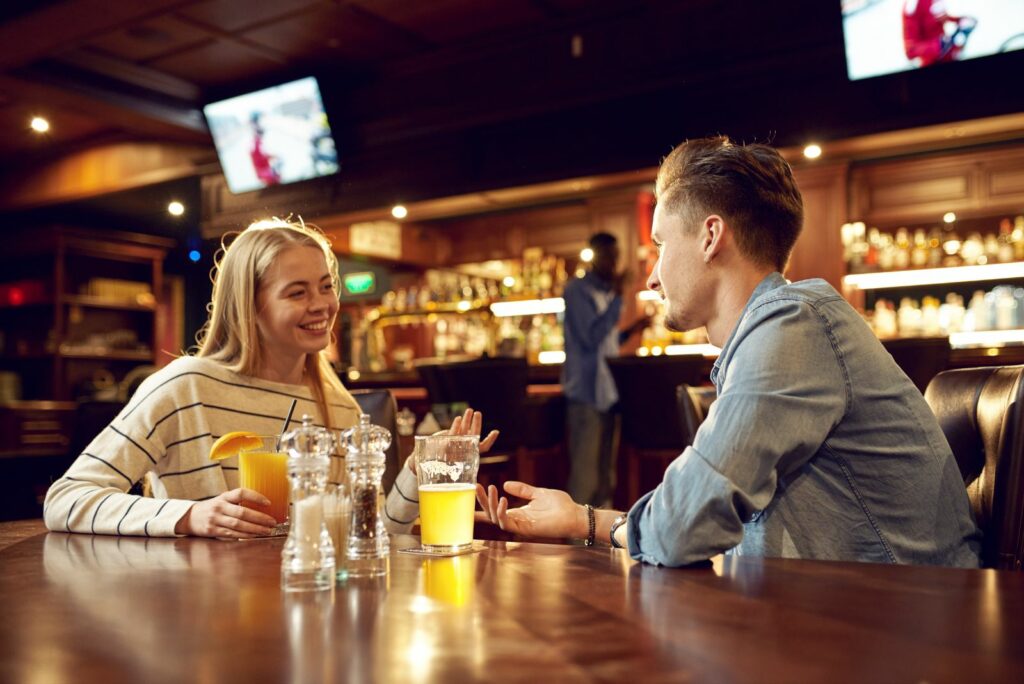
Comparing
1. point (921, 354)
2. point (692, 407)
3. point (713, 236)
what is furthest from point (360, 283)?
point (713, 236)

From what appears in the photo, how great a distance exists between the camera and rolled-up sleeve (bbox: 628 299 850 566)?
0.99 m

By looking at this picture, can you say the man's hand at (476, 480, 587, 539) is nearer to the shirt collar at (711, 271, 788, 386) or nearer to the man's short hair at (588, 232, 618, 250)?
the shirt collar at (711, 271, 788, 386)

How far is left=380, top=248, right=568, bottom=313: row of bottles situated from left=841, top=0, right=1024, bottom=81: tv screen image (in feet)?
11.6

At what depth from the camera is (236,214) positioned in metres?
6.93

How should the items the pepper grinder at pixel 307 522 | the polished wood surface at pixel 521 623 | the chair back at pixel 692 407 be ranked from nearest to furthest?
the polished wood surface at pixel 521 623 → the pepper grinder at pixel 307 522 → the chair back at pixel 692 407

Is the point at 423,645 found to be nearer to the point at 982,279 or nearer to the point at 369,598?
the point at 369,598

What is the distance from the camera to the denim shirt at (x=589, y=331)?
4.80 m

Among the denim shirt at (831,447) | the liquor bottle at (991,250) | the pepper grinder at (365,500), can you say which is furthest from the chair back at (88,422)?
the liquor bottle at (991,250)


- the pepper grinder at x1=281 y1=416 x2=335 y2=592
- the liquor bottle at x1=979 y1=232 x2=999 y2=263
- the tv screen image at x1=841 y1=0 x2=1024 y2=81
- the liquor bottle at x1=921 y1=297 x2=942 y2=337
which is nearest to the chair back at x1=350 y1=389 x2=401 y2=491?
the pepper grinder at x1=281 y1=416 x2=335 y2=592

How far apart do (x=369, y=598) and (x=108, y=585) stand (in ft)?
1.01

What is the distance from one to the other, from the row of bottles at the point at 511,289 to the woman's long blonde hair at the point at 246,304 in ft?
16.8

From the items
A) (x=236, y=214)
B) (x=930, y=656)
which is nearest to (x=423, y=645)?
(x=930, y=656)

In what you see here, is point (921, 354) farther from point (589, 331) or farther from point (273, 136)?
point (273, 136)

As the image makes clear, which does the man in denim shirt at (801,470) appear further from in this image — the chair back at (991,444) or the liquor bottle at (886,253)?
the liquor bottle at (886,253)
